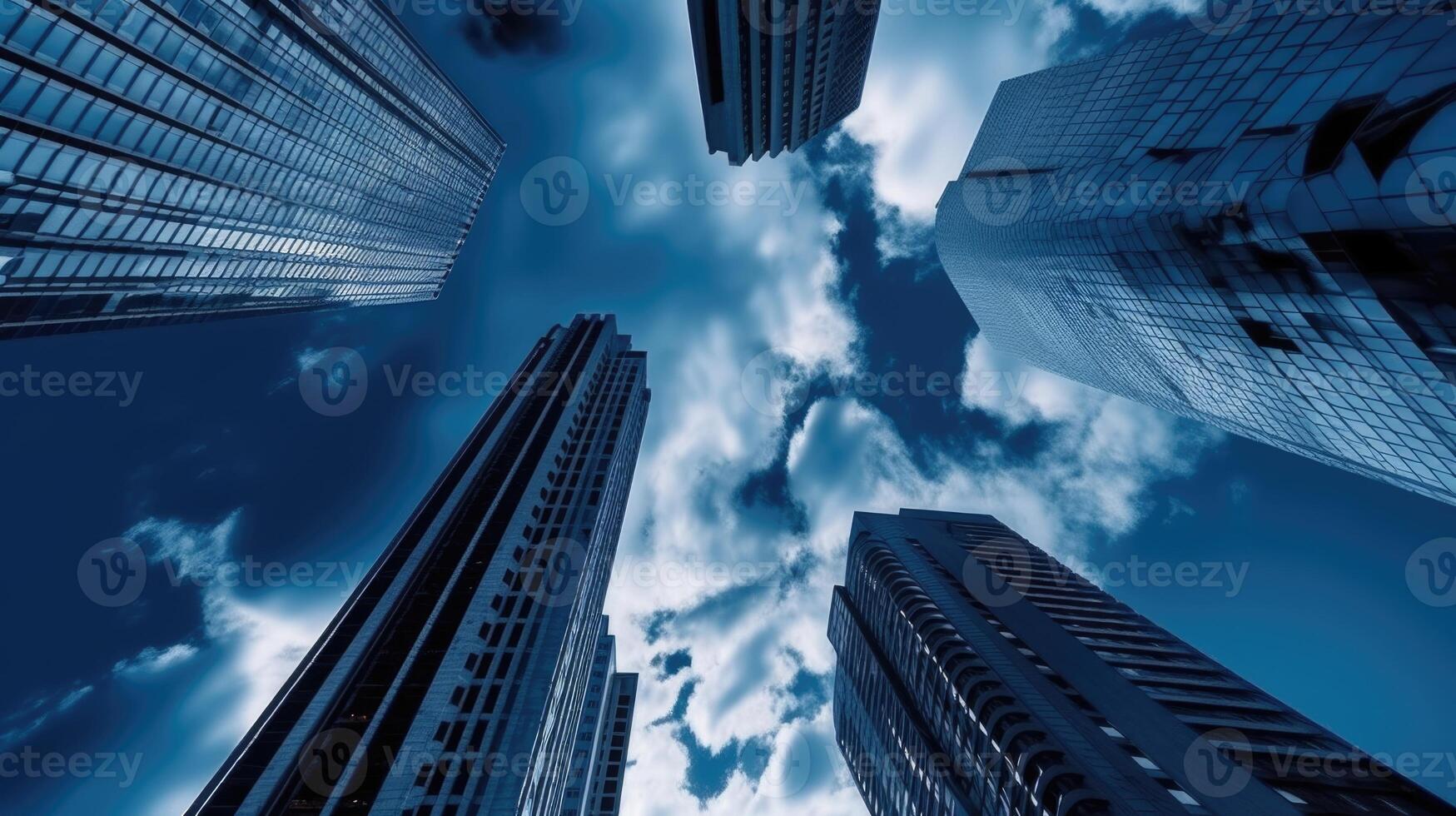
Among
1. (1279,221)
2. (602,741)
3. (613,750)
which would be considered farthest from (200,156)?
(613,750)

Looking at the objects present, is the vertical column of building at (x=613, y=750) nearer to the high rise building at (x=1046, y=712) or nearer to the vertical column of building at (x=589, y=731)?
the vertical column of building at (x=589, y=731)

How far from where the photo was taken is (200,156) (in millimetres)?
45938

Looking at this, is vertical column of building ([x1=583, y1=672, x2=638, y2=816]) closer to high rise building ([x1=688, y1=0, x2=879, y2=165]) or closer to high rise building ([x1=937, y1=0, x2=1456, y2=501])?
high rise building ([x1=937, y1=0, x2=1456, y2=501])

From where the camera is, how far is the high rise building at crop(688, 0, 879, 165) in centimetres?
6025

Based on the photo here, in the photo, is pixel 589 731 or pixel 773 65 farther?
pixel 589 731

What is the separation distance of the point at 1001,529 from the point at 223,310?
107947 mm

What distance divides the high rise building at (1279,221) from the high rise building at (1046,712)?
18.7 metres

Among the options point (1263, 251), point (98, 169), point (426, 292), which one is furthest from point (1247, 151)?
point (426, 292)

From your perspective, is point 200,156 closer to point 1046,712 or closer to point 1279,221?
point 1279,221

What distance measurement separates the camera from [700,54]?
64875 mm

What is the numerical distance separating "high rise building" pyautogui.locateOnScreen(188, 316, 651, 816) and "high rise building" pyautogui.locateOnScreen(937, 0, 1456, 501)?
2054 inches

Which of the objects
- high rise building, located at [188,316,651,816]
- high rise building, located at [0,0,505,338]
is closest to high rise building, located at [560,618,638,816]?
high rise building, located at [188,316,651,816]

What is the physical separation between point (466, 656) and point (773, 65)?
73307 millimetres

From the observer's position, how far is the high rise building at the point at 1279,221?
20.2 m
